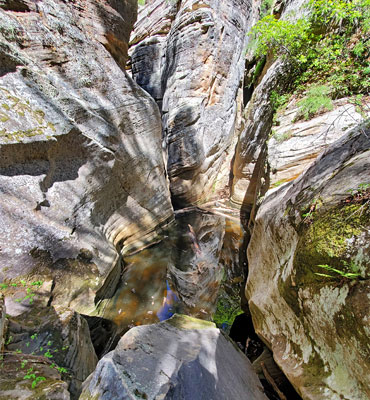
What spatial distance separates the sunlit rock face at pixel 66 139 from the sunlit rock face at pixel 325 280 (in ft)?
10.0

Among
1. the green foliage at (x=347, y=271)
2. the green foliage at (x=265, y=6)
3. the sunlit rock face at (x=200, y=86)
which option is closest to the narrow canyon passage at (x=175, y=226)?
the green foliage at (x=347, y=271)

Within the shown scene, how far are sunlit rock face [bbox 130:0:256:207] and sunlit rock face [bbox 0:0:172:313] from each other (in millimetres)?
3114

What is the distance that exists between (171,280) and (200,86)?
7.72 metres

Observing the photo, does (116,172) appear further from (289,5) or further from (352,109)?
(289,5)

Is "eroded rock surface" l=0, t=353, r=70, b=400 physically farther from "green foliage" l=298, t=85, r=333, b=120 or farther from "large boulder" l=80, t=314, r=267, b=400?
"green foliage" l=298, t=85, r=333, b=120

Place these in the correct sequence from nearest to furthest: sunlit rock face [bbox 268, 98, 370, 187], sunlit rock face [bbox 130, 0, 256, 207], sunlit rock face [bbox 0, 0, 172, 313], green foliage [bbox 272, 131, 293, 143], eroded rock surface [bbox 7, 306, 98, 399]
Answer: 1. eroded rock surface [bbox 7, 306, 98, 399]
2. sunlit rock face [bbox 0, 0, 172, 313]
3. sunlit rock face [bbox 268, 98, 370, 187]
4. green foliage [bbox 272, 131, 293, 143]
5. sunlit rock face [bbox 130, 0, 256, 207]

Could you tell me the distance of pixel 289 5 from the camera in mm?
5746

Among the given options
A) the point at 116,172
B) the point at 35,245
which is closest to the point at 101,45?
the point at 116,172

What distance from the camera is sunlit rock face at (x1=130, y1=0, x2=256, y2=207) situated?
7893 millimetres

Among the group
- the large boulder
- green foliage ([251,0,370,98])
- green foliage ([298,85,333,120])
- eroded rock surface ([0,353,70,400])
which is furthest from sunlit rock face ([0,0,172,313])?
green foliage ([298,85,333,120])

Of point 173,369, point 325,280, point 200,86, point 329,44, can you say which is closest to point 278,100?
point 329,44

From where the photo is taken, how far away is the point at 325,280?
1.38 metres

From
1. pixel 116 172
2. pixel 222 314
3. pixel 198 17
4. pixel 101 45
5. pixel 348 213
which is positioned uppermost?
pixel 198 17

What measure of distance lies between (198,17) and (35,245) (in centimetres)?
984
